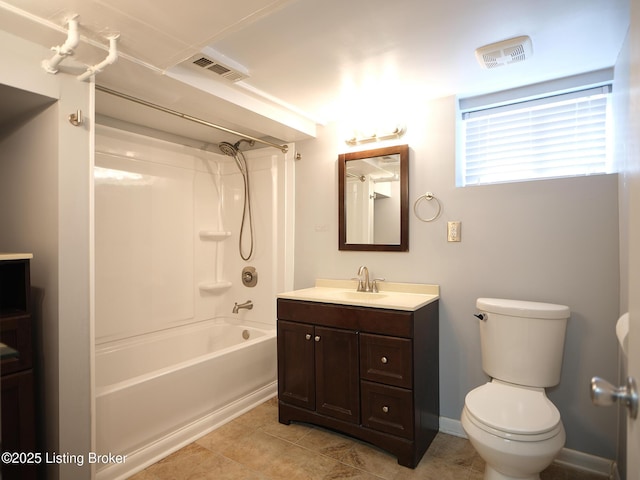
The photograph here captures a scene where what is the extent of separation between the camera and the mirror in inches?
99.8

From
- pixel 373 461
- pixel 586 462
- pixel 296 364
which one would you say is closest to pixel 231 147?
pixel 296 364

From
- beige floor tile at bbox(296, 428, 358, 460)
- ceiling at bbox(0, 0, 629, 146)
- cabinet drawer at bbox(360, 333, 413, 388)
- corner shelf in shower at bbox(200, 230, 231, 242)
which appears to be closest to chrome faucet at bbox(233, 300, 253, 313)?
corner shelf in shower at bbox(200, 230, 231, 242)

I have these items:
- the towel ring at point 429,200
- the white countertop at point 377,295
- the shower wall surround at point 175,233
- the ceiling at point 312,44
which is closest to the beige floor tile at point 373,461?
the white countertop at point 377,295

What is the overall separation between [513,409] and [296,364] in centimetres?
128

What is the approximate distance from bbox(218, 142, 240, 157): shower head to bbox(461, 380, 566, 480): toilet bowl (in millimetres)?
2637

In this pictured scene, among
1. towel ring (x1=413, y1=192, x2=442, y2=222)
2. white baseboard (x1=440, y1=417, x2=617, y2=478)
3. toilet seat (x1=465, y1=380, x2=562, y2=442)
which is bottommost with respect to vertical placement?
white baseboard (x1=440, y1=417, x2=617, y2=478)

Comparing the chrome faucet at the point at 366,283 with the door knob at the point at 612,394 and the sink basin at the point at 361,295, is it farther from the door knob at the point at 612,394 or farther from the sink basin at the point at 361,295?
the door knob at the point at 612,394

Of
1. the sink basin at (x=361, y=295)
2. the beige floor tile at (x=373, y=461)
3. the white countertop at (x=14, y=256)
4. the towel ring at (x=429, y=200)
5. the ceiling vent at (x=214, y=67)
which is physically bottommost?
the beige floor tile at (x=373, y=461)

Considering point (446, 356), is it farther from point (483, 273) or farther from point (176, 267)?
point (176, 267)

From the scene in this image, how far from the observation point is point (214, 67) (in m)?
1.95

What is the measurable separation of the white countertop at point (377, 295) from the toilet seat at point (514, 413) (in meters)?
0.55

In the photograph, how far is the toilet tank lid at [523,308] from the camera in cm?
189

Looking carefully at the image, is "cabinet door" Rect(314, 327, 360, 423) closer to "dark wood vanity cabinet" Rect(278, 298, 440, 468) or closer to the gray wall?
"dark wood vanity cabinet" Rect(278, 298, 440, 468)

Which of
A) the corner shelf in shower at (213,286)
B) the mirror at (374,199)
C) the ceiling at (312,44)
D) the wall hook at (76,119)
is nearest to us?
the ceiling at (312,44)
